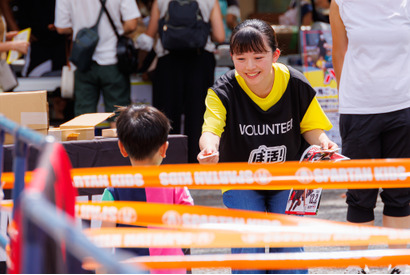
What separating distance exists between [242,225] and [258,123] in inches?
42.2

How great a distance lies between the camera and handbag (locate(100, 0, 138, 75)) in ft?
22.2

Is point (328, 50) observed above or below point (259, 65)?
below

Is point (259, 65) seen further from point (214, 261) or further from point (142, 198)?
point (214, 261)

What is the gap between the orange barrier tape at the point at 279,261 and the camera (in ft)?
8.62

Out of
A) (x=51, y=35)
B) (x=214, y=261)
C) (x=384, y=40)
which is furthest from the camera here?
(x=51, y=35)

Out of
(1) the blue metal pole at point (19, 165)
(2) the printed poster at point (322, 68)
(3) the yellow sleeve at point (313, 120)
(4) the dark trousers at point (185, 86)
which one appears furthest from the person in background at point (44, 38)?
(1) the blue metal pole at point (19, 165)

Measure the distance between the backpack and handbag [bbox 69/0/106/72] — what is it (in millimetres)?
656

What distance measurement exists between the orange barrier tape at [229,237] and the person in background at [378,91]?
153cm

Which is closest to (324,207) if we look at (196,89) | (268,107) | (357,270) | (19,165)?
(196,89)

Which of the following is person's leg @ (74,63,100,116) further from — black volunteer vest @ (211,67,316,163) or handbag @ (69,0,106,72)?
black volunteer vest @ (211,67,316,163)

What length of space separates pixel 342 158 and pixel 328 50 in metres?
4.38

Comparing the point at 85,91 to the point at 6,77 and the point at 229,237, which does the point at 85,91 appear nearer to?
the point at 6,77

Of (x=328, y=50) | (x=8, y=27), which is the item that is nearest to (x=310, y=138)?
(x=328, y=50)

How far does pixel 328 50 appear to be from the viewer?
7.52 meters
